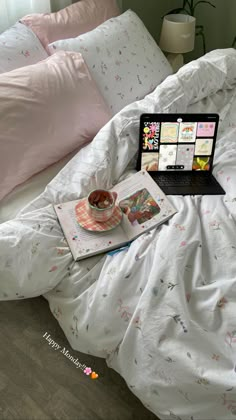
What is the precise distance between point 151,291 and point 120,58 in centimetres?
114

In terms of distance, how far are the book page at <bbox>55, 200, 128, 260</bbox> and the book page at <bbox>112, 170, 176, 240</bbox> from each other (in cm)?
4

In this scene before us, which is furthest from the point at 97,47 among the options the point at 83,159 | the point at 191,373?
the point at 191,373

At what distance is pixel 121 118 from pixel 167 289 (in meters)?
0.68

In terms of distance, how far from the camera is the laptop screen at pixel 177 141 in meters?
1.32

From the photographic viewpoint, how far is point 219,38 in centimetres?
278

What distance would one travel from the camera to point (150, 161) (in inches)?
53.8

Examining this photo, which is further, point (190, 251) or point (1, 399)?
point (1, 399)

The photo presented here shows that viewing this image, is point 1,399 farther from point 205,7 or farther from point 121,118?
point 205,7

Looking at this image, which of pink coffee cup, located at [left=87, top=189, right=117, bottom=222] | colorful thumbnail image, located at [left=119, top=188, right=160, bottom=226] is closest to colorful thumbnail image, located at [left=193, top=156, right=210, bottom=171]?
colorful thumbnail image, located at [left=119, top=188, right=160, bottom=226]

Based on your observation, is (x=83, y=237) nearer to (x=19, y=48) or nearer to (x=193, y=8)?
(x=19, y=48)

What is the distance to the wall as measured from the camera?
2633mm

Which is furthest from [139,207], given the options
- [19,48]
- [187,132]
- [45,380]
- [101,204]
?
[19,48]

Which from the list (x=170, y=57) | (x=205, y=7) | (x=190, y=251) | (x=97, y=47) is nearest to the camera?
(x=190, y=251)

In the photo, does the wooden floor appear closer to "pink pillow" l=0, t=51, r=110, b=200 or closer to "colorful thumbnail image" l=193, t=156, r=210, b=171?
"pink pillow" l=0, t=51, r=110, b=200
